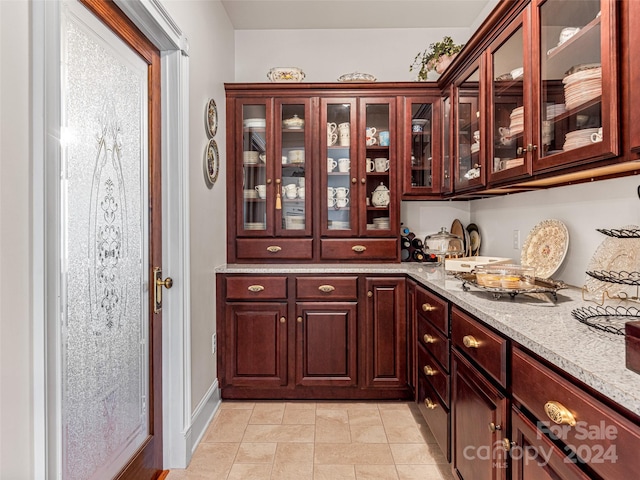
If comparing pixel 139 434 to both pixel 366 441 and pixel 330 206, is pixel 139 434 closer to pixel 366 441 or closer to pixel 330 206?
pixel 366 441

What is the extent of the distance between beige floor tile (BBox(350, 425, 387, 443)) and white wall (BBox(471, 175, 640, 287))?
4.37 ft

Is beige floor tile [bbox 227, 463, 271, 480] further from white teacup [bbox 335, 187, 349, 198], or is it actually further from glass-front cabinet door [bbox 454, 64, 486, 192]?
glass-front cabinet door [bbox 454, 64, 486, 192]

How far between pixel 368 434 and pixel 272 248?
1.39 m

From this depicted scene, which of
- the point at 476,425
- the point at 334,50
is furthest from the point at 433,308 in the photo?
the point at 334,50

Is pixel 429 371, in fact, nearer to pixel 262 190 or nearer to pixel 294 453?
pixel 294 453

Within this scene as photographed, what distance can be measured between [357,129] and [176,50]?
4.43 ft

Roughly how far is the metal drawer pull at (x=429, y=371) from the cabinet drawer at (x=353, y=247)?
93 centimetres

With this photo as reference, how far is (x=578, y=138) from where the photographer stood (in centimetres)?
132

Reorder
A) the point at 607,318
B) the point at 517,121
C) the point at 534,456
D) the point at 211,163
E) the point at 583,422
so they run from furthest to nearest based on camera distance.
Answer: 1. the point at 211,163
2. the point at 517,121
3. the point at 607,318
4. the point at 534,456
5. the point at 583,422

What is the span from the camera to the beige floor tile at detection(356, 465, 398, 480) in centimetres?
184

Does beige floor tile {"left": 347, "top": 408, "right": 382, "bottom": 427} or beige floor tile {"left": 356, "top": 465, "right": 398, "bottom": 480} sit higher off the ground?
beige floor tile {"left": 347, "top": 408, "right": 382, "bottom": 427}

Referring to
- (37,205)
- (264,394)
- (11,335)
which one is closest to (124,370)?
(11,335)

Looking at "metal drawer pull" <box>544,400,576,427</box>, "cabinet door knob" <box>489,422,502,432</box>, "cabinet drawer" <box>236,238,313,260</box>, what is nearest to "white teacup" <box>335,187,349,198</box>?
"cabinet drawer" <box>236,238,313,260</box>

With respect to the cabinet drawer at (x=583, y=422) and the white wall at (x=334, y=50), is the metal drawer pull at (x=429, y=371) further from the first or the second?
the white wall at (x=334, y=50)
